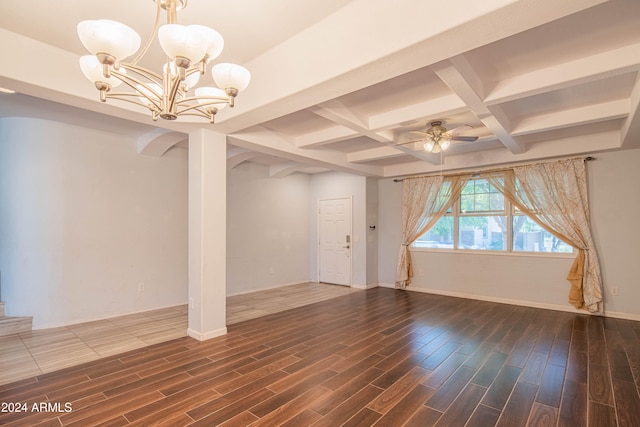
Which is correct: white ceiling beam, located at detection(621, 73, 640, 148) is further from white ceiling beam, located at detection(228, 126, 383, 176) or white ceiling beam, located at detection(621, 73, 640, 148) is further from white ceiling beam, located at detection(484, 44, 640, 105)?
white ceiling beam, located at detection(228, 126, 383, 176)

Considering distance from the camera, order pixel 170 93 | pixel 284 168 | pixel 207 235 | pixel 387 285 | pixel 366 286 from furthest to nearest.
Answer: pixel 387 285 → pixel 366 286 → pixel 284 168 → pixel 207 235 → pixel 170 93

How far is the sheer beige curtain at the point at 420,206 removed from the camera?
20.7 feet

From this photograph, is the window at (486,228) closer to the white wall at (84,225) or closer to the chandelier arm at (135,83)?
the white wall at (84,225)

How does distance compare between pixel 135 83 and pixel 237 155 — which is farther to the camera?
pixel 237 155

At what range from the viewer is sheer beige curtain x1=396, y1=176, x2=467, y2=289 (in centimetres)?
630

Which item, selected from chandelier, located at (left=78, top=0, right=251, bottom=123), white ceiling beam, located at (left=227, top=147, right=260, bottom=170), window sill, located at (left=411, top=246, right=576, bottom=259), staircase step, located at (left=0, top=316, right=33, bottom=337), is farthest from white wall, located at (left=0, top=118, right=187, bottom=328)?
window sill, located at (left=411, top=246, right=576, bottom=259)

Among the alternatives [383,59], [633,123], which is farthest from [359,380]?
[633,123]

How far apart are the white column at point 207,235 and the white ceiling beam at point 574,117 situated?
12.7ft

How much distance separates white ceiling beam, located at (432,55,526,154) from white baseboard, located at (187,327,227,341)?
12.0ft

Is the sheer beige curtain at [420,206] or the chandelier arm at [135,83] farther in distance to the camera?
the sheer beige curtain at [420,206]

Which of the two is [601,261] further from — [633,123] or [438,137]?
[438,137]

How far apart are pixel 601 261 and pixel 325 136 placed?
466cm

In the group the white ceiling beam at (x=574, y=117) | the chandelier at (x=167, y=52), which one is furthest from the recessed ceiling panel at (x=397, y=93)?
the chandelier at (x=167, y=52)

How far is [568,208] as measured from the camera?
5.04 m
